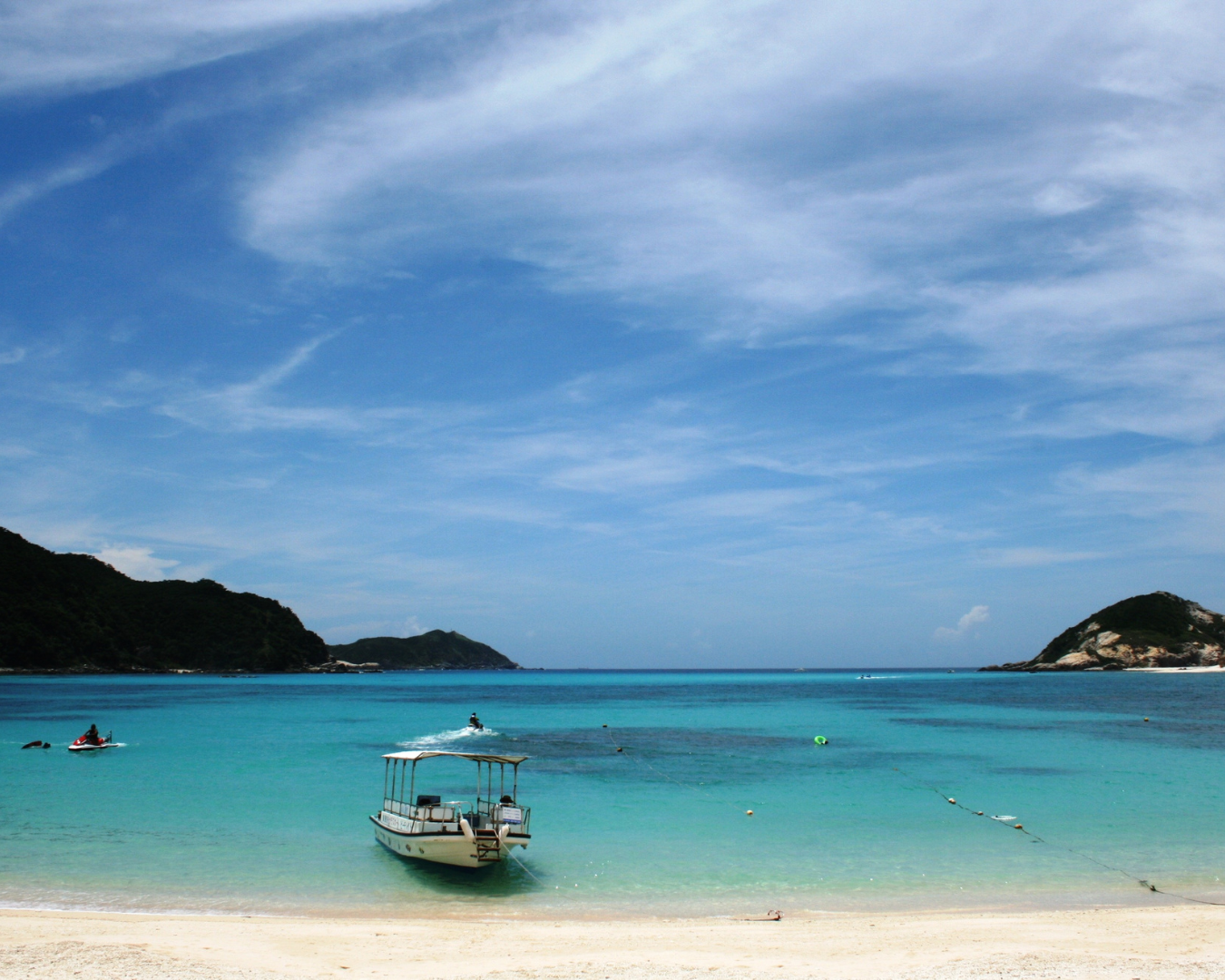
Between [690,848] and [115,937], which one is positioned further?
[690,848]

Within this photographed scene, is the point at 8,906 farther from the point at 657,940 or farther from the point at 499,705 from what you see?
the point at 499,705

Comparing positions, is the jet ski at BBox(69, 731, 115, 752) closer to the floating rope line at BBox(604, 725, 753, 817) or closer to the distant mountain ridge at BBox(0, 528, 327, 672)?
the floating rope line at BBox(604, 725, 753, 817)

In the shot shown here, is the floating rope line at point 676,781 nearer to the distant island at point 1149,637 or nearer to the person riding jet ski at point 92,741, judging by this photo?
the person riding jet ski at point 92,741

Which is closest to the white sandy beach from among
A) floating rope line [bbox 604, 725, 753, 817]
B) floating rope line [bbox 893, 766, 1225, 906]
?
floating rope line [bbox 893, 766, 1225, 906]

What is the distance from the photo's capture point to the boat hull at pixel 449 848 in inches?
746

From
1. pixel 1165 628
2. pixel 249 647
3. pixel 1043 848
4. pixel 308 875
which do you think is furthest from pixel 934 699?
pixel 249 647

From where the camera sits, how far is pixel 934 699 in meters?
99.6

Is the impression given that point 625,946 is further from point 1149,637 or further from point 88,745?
point 1149,637

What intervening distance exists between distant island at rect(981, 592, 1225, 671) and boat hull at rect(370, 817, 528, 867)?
19014 cm

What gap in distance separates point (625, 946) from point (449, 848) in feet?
21.5

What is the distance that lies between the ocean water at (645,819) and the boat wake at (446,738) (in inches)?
26.5

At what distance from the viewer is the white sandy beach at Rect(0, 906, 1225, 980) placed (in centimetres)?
1184

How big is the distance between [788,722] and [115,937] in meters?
57.3

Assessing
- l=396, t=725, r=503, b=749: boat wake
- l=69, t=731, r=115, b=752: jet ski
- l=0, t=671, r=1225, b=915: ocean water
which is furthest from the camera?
l=396, t=725, r=503, b=749: boat wake
